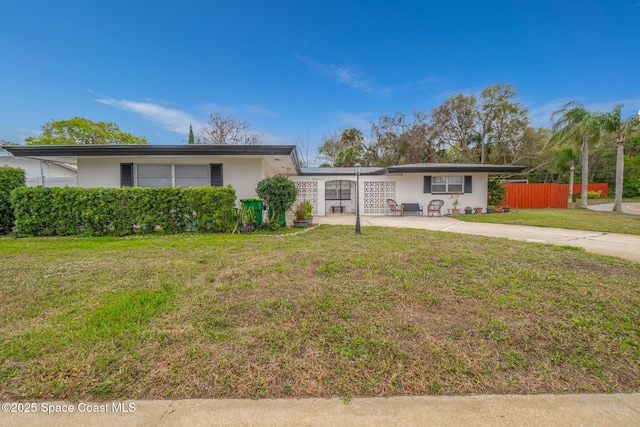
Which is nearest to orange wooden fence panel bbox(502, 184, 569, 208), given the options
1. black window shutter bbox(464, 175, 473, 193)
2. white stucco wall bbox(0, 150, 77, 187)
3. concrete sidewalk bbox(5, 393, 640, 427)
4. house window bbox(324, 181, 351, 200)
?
black window shutter bbox(464, 175, 473, 193)

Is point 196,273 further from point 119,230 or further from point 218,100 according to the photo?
point 218,100

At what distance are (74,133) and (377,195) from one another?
1194 inches

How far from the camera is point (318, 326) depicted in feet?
8.22

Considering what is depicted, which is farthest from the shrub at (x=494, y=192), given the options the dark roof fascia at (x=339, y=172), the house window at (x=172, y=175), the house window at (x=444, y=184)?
the house window at (x=172, y=175)

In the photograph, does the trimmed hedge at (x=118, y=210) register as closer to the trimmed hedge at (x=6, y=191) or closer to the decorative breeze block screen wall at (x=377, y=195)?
the trimmed hedge at (x=6, y=191)

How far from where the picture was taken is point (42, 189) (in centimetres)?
699

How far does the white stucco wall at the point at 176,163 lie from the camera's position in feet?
29.6

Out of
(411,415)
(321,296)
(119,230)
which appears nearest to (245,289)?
(321,296)

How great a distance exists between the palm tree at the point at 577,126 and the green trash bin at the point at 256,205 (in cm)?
1885

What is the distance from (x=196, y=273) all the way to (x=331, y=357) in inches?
108

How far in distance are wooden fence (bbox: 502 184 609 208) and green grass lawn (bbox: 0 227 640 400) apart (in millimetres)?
16314

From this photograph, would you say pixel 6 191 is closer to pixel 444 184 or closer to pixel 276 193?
pixel 276 193

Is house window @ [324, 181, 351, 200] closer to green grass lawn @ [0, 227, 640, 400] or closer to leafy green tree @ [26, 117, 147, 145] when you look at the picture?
green grass lawn @ [0, 227, 640, 400]

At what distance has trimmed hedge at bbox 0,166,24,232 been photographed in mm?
7414
